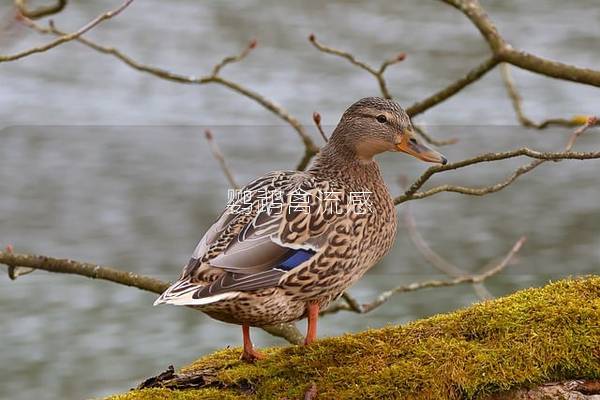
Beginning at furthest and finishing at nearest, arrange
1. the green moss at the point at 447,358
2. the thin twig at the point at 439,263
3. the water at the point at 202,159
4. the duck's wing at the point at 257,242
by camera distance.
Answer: the water at the point at 202,159 → the thin twig at the point at 439,263 → the duck's wing at the point at 257,242 → the green moss at the point at 447,358

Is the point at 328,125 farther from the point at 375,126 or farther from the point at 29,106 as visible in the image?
the point at 375,126

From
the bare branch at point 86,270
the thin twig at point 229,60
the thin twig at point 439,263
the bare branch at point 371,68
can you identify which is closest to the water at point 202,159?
the thin twig at point 439,263

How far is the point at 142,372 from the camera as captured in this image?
7.10 metres

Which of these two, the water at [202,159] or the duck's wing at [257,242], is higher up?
the duck's wing at [257,242]

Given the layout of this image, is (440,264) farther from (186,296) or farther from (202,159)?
(186,296)

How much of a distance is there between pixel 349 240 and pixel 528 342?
0.68m

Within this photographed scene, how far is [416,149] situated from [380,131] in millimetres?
145

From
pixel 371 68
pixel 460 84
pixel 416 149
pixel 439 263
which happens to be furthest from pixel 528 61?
pixel 439 263

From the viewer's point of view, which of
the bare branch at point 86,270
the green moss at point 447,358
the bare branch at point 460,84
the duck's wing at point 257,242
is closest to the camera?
the green moss at point 447,358

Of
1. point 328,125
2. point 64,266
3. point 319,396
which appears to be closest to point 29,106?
point 328,125

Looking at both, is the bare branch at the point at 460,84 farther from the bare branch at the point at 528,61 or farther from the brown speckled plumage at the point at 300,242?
the brown speckled plumage at the point at 300,242

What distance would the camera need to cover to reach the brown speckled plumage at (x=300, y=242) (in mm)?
3309

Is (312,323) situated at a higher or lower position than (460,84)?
lower

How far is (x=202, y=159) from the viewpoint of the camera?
9.57 meters
